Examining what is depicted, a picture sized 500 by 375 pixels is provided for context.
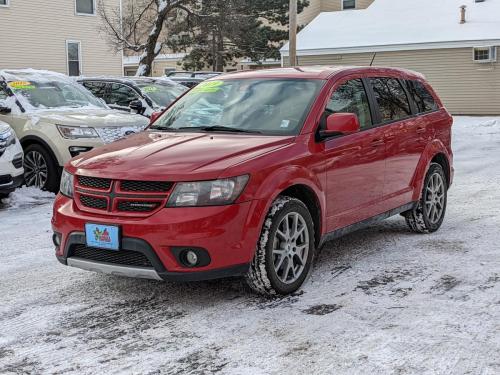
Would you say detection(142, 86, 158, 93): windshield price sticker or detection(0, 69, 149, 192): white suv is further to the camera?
detection(142, 86, 158, 93): windshield price sticker

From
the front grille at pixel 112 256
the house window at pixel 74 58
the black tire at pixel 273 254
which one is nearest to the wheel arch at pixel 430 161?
the black tire at pixel 273 254

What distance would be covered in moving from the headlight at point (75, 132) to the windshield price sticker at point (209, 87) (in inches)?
137

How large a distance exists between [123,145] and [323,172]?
5.11 ft

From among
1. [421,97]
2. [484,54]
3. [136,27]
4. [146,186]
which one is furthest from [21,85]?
[484,54]

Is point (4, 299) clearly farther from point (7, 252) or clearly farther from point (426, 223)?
point (426, 223)

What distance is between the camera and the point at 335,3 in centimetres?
3628

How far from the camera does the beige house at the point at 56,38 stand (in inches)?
958

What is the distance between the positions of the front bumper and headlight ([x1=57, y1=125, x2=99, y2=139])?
500cm

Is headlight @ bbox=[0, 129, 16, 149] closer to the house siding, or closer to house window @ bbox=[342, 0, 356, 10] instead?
the house siding

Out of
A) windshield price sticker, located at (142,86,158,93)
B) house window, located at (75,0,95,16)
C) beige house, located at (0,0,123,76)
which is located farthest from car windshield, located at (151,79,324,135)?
house window, located at (75,0,95,16)

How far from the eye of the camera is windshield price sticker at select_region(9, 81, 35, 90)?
10.2 metres

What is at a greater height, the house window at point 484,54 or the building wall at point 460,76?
the house window at point 484,54

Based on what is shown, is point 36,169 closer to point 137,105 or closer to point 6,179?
point 6,179

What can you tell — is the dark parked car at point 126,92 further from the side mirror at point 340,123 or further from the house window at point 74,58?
the house window at point 74,58
